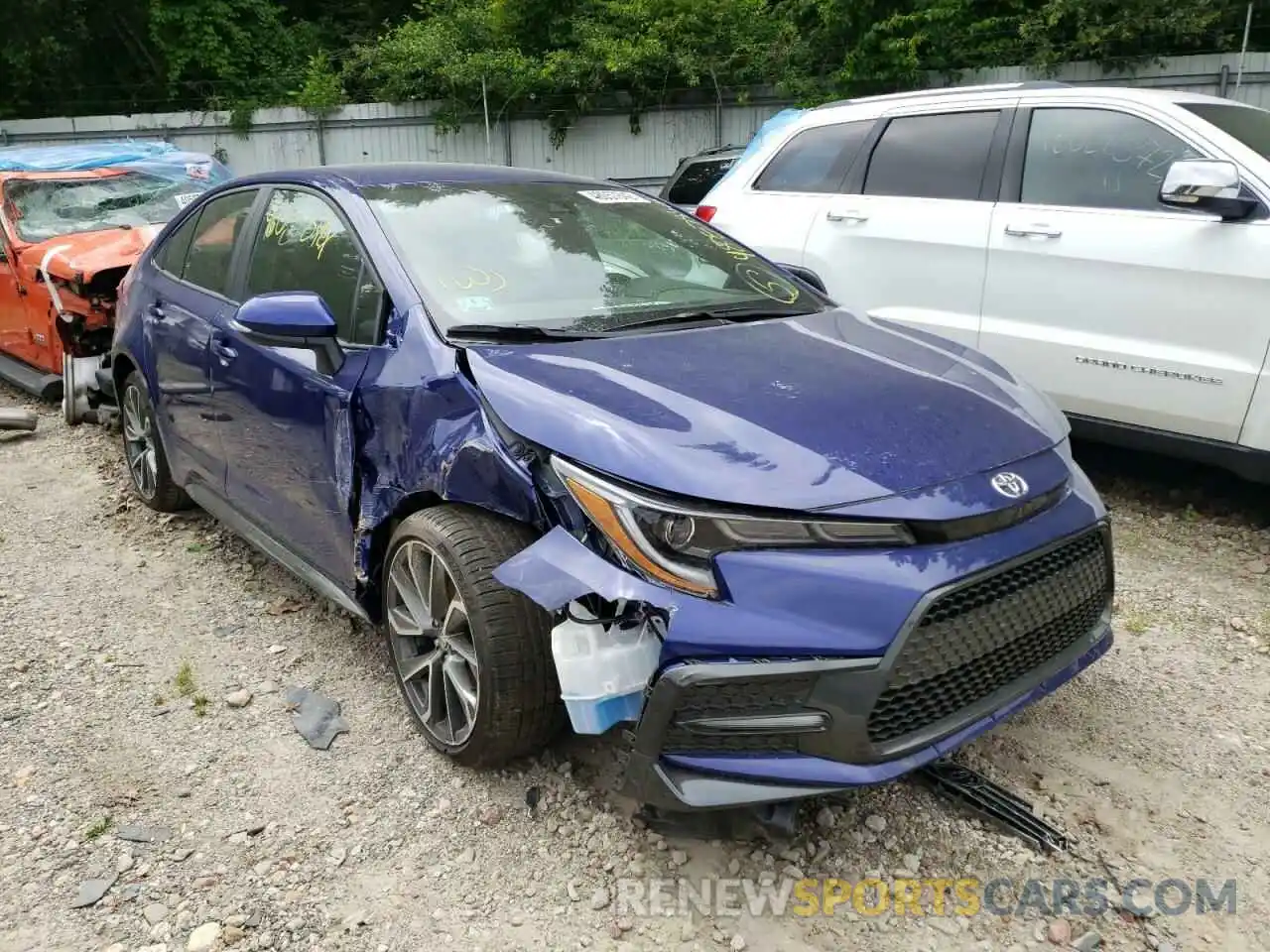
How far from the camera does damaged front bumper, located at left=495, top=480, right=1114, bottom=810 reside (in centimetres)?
208

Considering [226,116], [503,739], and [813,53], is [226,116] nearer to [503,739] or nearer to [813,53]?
[813,53]

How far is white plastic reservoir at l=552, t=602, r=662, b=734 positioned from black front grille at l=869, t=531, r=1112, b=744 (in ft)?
1.65

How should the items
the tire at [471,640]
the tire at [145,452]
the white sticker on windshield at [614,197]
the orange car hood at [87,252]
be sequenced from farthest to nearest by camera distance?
the orange car hood at [87,252] → the tire at [145,452] → the white sticker on windshield at [614,197] → the tire at [471,640]

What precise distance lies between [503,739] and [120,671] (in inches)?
65.3

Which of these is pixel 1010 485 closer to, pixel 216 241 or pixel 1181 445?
pixel 1181 445

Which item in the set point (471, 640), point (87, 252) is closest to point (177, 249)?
point (87, 252)

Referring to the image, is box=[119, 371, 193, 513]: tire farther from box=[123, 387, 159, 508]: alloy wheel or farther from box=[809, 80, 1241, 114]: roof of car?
box=[809, 80, 1241, 114]: roof of car

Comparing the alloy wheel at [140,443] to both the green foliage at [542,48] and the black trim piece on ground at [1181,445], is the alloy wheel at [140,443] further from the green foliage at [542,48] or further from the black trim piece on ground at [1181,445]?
the green foliage at [542,48]

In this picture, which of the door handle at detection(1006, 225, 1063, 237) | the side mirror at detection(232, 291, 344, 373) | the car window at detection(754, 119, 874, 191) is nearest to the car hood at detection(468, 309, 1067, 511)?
the side mirror at detection(232, 291, 344, 373)

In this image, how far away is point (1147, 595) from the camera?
12.4 feet

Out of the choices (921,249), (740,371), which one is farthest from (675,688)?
(921,249)

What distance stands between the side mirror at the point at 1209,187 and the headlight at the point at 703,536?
2.58m

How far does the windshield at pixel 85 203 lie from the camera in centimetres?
684

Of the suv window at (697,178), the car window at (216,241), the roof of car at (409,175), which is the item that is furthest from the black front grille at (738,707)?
the suv window at (697,178)
